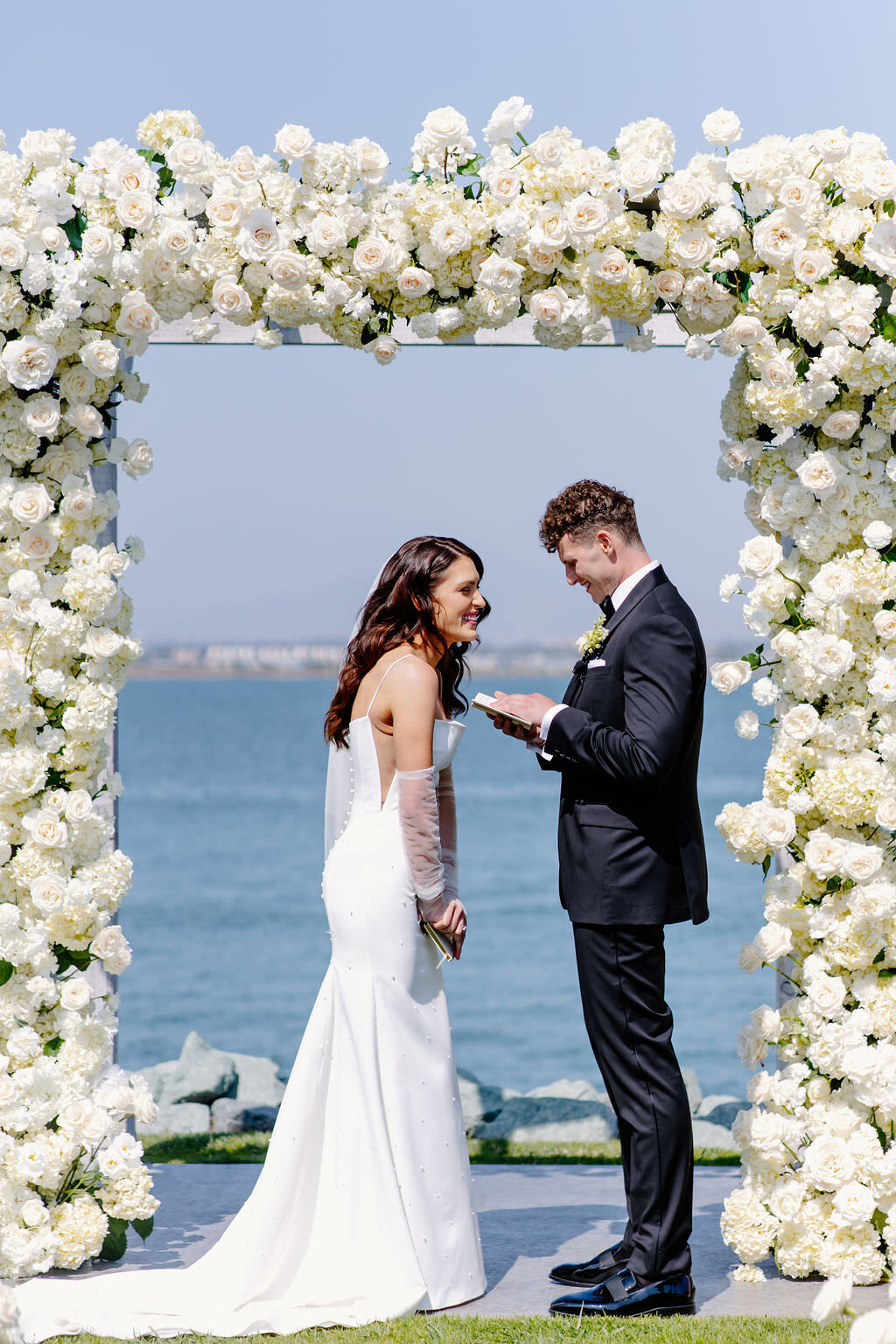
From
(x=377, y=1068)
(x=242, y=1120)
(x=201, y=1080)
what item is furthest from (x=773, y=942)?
(x=201, y=1080)

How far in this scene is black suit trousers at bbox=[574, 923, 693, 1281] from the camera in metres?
3.95

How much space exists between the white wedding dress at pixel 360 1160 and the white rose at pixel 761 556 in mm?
1008

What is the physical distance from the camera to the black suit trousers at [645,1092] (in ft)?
13.0

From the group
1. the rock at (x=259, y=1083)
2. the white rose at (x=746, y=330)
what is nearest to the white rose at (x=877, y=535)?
the white rose at (x=746, y=330)

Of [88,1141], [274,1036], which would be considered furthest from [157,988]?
[88,1141]

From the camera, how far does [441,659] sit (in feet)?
14.1

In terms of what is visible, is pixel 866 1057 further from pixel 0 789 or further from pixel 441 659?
pixel 0 789

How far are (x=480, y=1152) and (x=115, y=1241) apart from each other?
250cm

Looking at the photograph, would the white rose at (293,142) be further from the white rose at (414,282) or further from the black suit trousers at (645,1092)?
the black suit trousers at (645,1092)

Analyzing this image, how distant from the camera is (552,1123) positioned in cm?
766

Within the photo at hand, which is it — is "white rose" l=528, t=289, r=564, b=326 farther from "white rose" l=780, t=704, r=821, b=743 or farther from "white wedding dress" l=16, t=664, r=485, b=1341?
"white rose" l=780, t=704, r=821, b=743

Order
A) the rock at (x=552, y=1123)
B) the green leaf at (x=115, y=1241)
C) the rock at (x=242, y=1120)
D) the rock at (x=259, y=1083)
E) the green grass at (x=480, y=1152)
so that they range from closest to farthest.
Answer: the green leaf at (x=115, y=1241), the green grass at (x=480, y=1152), the rock at (x=242, y=1120), the rock at (x=552, y=1123), the rock at (x=259, y=1083)

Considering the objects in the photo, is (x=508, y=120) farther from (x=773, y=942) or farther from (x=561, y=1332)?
(x=561, y=1332)

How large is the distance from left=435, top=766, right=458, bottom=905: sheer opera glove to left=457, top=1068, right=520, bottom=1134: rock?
345 cm
